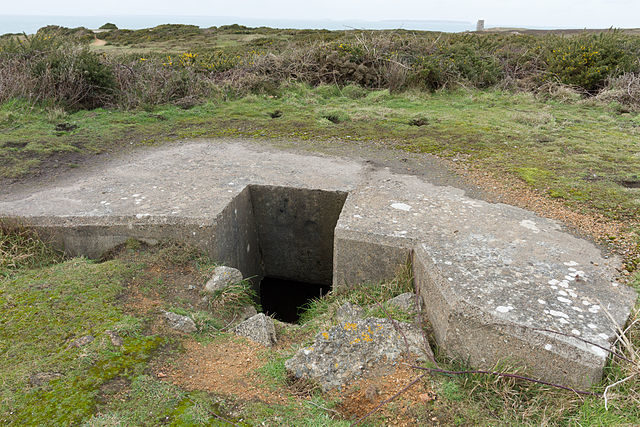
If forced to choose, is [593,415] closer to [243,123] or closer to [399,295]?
[399,295]

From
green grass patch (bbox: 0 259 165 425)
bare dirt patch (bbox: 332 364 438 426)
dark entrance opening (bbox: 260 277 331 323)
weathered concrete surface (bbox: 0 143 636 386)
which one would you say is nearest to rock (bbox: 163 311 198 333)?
green grass patch (bbox: 0 259 165 425)

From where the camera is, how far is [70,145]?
650 centimetres

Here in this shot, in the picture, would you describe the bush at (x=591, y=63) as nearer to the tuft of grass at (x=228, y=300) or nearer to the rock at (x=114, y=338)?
the tuft of grass at (x=228, y=300)

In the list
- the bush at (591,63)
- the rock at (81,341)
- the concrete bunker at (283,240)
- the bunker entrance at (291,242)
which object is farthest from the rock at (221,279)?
the bush at (591,63)

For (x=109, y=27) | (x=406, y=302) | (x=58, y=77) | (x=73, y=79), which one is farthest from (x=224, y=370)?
(x=109, y=27)

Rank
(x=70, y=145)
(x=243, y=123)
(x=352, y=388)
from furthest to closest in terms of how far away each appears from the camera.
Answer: (x=243, y=123), (x=70, y=145), (x=352, y=388)

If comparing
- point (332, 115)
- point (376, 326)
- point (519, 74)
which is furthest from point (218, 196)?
point (519, 74)

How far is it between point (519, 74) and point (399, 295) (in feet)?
31.2

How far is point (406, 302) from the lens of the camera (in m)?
3.36

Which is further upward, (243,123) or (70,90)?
(70,90)

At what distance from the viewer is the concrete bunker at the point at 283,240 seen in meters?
4.86

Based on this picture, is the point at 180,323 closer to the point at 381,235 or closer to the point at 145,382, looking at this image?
the point at 145,382

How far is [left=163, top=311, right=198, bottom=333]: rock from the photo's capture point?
316cm

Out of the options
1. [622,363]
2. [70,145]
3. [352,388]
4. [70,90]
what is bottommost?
[352,388]
